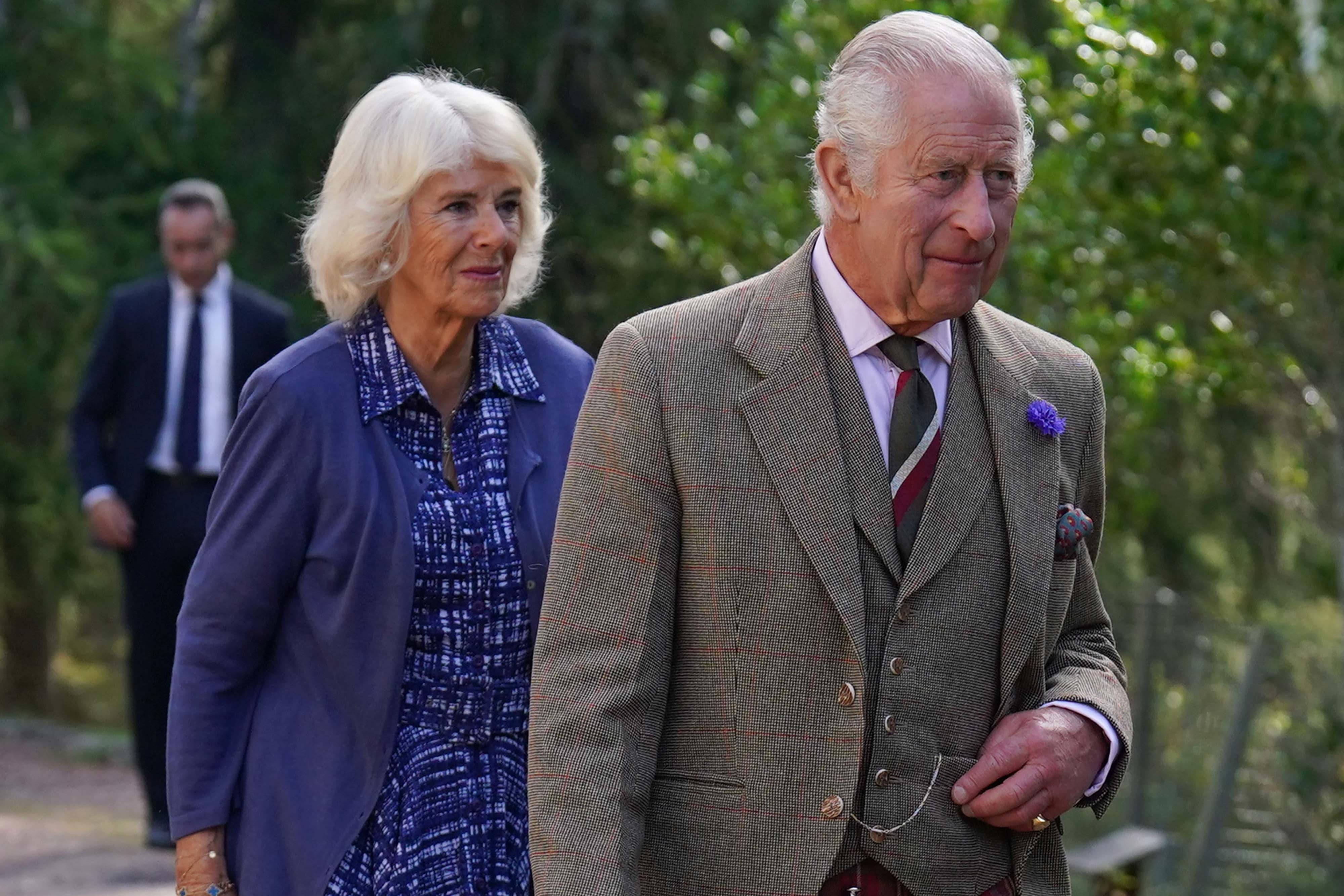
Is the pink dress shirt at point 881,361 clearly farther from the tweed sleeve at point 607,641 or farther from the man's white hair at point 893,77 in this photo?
the tweed sleeve at point 607,641

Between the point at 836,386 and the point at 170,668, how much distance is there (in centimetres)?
494

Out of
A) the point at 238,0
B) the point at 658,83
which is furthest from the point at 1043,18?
the point at 238,0

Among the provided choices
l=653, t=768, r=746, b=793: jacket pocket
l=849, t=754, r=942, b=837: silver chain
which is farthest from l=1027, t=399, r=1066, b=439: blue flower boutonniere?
l=653, t=768, r=746, b=793: jacket pocket

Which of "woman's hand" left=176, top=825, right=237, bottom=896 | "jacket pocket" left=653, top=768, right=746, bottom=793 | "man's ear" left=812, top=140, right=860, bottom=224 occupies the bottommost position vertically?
"woman's hand" left=176, top=825, right=237, bottom=896

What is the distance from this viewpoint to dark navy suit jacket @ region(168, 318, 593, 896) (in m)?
3.26

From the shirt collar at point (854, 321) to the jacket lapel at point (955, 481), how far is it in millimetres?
36

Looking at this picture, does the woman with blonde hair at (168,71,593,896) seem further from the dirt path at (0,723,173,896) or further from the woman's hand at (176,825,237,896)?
the dirt path at (0,723,173,896)

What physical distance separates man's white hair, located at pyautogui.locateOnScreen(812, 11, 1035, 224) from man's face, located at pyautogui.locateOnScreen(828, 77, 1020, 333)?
18mm

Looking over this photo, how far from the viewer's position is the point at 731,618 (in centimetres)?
258

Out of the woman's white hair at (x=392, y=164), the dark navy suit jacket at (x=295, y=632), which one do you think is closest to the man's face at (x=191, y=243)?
the woman's white hair at (x=392, y=164)

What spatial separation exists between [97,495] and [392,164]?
3543 millimetres

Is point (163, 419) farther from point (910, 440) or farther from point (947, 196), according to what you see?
point (947, 196)

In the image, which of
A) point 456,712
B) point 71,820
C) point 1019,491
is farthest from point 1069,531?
point 71,820

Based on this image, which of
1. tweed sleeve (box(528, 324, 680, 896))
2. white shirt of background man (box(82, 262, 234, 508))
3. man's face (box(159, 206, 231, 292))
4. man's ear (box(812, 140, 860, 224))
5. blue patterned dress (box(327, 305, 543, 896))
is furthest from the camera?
man's face (box(159, 206, 231, 292))
